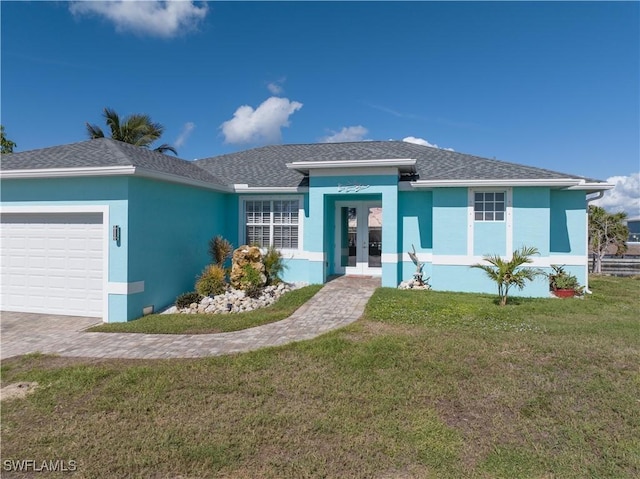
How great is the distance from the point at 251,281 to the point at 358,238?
17.0 feet

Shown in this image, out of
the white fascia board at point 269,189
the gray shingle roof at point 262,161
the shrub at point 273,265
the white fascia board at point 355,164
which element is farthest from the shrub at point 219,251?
the white fascia board at point 355,164

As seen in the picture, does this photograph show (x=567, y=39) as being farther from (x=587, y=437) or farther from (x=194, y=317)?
(x=194, y=317)

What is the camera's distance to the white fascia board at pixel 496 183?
11.1 metres

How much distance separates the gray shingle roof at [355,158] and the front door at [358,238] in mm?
2268

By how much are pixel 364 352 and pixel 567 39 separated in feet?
43.4

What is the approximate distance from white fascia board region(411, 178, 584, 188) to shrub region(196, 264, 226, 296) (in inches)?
289

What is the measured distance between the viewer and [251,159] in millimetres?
17266

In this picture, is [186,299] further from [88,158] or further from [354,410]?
[354,410]

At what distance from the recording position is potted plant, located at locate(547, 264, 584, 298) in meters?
11.4

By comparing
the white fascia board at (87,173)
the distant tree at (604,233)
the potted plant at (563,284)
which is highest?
the white fascia board at (87,173)

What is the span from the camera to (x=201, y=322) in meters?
8.83

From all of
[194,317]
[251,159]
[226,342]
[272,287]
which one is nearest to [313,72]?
[251,159]

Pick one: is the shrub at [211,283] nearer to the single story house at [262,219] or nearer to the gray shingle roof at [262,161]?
the single story house at [262,219]

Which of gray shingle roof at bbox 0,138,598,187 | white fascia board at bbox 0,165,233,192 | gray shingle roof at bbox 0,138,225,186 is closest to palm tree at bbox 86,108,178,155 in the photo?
gray shingle roof at bbox 0,138,598,187
